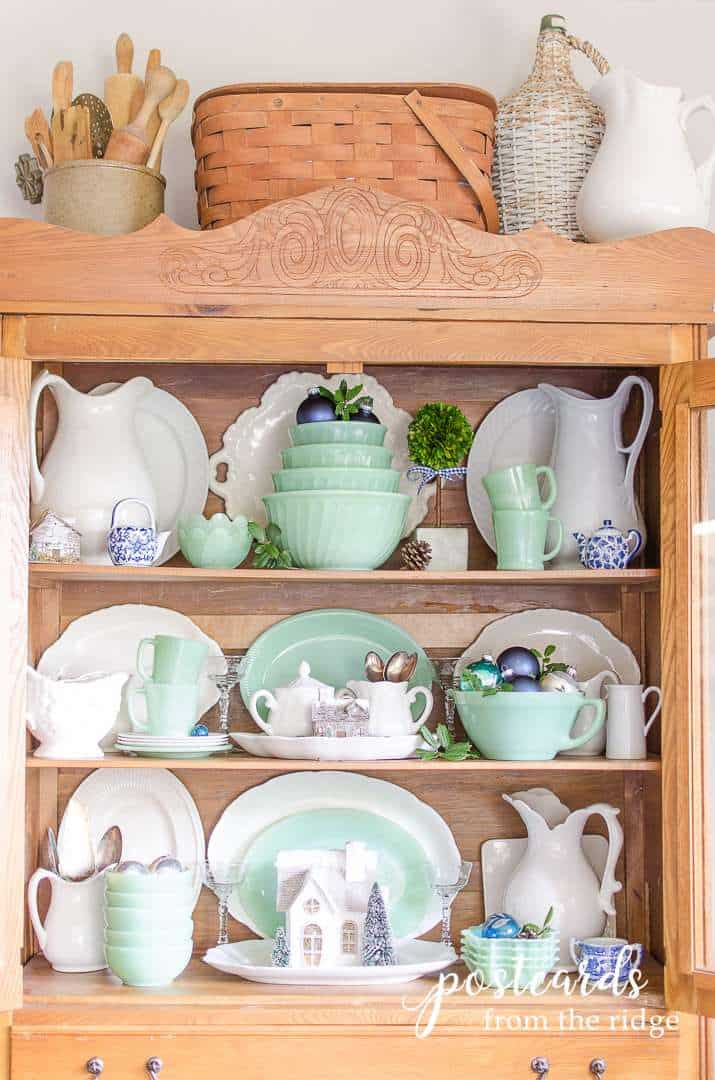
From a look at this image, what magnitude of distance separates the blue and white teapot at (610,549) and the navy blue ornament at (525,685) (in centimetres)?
21

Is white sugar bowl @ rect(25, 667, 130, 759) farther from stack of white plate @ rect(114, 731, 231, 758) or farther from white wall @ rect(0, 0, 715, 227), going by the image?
white wall @ rect(0, 0, 715, 227)

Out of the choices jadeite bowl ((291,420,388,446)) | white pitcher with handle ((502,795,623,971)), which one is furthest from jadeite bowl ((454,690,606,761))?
jadeite bowl ((291,420,388,446))

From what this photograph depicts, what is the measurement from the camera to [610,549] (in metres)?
2.06

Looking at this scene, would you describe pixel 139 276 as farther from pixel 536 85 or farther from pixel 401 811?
pixel 401 811

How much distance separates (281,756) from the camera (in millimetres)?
2078

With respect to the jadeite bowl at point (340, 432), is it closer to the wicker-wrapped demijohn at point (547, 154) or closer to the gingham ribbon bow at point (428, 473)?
the gingham ribbon bow at point (428, 473)

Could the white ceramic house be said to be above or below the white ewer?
below

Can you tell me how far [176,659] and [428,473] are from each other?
21.4 inches

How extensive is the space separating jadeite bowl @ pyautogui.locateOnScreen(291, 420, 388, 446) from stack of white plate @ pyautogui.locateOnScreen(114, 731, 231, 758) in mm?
534

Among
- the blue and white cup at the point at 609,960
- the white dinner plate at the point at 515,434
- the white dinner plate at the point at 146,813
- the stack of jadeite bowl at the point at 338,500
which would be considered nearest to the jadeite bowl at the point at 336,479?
the stack of jadeite bowl at the point at 338,500

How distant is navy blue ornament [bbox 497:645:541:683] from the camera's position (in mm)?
2102

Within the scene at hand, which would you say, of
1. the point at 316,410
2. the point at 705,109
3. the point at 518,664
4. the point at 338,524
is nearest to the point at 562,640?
the point at 518,664

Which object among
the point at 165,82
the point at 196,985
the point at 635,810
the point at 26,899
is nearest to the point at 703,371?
the point at 635,810

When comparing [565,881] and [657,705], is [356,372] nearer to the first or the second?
[657,705]
